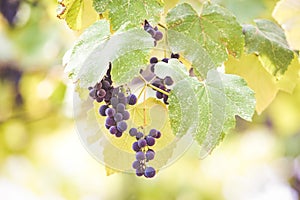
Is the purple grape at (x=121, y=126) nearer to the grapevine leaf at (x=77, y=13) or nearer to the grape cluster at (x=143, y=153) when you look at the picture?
the grape cluster at (x=143, y=153)

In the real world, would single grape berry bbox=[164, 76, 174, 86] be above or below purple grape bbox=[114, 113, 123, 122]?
above

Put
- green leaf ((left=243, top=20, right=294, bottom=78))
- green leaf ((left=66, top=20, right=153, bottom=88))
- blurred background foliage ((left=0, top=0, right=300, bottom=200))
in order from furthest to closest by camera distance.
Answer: blurred background foliage ((left=0, top=0, right=300, bottom=200))
green leaf ((left=243, top=20, right=294, bottom=78))
green leaf ((left=66, top=20, right=153, bottom=88))

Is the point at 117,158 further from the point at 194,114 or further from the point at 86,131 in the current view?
the point at 194,114

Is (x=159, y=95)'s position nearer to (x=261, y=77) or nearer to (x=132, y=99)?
(x=132, y=99)

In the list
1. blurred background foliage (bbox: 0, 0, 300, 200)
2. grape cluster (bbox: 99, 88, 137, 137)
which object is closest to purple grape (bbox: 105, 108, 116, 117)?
grape cluster (bbox: 99, 88, 137, 137)

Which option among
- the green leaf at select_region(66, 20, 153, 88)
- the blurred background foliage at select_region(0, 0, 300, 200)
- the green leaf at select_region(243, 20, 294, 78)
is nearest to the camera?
the green leaf at select_region(66, 20, 153, 88)

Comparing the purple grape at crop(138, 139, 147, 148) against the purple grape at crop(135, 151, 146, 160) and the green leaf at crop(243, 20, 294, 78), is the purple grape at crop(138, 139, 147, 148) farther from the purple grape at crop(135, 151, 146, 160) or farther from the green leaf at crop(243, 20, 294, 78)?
the green leaf at crop(243, 20, 294, 78)

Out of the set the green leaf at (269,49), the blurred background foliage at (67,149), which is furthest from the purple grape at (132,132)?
the blurred background foliage at (67,149)

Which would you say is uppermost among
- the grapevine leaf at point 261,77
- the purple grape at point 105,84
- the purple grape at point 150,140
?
the purple grape at point 105,84
